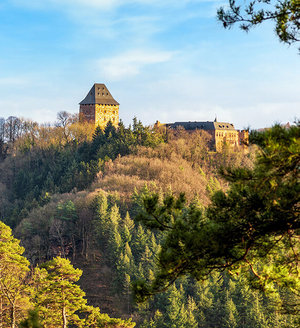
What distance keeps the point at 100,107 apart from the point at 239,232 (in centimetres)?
7000

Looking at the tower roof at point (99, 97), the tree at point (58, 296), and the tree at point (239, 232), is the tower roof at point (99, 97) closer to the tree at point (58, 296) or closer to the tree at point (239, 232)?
the tree at point (58, 296)

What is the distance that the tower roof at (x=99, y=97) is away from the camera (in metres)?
76.7

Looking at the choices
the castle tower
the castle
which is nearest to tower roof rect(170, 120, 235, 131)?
the castle

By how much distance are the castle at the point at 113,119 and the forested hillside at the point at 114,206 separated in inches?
79.7

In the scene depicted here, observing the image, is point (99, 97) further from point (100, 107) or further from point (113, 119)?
point (113, 119)

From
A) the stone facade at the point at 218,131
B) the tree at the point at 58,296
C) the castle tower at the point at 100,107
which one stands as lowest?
the tree at the point at 58,296

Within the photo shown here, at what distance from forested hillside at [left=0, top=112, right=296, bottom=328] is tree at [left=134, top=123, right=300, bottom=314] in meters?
12.6

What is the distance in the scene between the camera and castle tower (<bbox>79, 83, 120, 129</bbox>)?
75.3 meters

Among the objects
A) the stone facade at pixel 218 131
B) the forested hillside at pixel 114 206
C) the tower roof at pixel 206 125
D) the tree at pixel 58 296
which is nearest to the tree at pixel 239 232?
the forested hillside at pixel 114 206

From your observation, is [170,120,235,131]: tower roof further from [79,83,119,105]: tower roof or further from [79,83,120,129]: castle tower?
[79,83,119,105]: tower roof

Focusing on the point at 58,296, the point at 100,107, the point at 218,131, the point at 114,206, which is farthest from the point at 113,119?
the point at 58,296

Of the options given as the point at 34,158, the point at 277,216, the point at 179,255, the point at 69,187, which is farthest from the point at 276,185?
the point at 34,158

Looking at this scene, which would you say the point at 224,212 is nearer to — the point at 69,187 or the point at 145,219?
the point at 145,219

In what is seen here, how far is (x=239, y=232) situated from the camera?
24.1 ft
